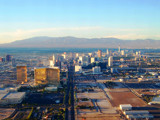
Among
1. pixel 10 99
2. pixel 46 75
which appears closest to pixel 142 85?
pixel 46 75

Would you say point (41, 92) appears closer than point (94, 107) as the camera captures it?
No

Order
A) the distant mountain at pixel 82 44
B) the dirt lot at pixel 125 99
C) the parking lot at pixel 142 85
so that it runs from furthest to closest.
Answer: the distant mountain at pixel 82 44 → the parking lot at pixel 142 85 → the dirt lot at pixel 125 99

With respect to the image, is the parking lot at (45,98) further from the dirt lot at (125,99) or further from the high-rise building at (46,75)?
the dirt lot at (125,99)

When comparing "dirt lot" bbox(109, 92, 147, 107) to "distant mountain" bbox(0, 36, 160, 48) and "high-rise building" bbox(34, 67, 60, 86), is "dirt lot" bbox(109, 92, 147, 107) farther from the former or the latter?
"distant mountain" bbox(0, 36, 160, 48)

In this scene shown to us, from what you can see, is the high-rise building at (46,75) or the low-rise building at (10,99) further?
the high-rise building at (46,75)

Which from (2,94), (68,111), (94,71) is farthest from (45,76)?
(94,71)

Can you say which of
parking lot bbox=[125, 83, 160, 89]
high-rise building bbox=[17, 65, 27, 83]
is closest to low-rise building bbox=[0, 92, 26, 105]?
high-rise building bbox=[17, 65, 27, 83]

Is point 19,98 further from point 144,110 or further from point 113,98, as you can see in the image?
point 144,110

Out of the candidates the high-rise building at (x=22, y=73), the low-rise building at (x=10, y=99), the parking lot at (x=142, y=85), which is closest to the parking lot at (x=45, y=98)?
the low-rise building at (x=10, y=99)
